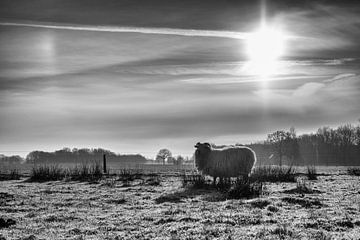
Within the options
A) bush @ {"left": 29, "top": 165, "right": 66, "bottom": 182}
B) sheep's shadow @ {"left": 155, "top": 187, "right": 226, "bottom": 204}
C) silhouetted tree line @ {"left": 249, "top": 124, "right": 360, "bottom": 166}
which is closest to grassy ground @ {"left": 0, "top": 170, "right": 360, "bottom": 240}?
sheep's shadow @ {"left": 155, "top": 187, "right": 226, "bottom": 204}

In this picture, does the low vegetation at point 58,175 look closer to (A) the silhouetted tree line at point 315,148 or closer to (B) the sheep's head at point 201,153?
(B) the sheep's head at point 201,153

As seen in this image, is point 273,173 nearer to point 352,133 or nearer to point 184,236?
point 184,236

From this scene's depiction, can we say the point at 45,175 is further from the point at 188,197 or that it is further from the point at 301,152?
the point at 301,152

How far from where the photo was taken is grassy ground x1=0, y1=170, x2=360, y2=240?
8.25 meters

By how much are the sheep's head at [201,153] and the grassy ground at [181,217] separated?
6661 mm

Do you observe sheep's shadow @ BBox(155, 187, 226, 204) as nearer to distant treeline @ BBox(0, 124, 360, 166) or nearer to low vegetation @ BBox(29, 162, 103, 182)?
low vegetation @ BBox(29, 162, 103, 182)

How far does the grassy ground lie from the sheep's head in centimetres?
666

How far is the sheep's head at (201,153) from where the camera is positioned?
22070 millimetres

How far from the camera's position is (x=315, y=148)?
4796 inches

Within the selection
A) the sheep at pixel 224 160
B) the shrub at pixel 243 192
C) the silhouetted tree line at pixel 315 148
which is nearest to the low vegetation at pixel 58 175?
the sheep at pixel 224 160

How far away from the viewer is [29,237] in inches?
324

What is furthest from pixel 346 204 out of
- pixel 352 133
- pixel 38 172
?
pixel 352 133

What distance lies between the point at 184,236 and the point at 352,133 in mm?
119806

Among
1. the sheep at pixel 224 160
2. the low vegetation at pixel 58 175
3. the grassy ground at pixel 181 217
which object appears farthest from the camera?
the low vegetation at pixel 58 175
